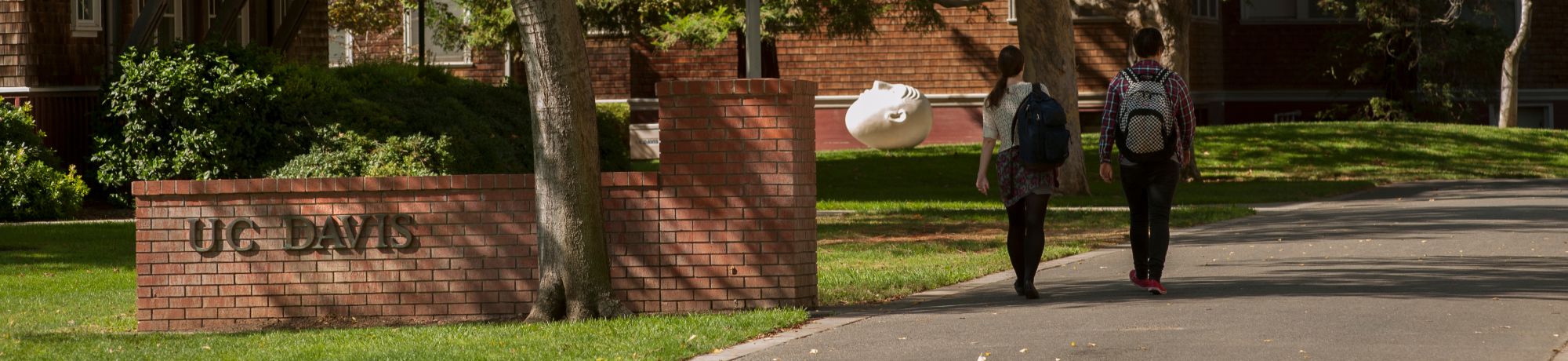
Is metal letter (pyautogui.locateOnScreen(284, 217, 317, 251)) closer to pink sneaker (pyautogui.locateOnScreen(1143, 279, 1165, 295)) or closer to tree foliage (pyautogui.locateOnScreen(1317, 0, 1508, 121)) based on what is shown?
pink sneaker (pyautogui.locateOnScreen(1143, 279, 1165, 295))

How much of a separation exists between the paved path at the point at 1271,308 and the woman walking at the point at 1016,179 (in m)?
0.25

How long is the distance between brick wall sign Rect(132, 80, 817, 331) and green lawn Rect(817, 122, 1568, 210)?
10.1 m

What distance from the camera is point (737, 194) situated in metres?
8.85

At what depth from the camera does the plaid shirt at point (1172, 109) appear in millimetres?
9141

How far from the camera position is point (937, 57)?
2977 cm

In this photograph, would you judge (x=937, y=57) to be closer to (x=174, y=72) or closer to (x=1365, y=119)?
(x=1365, y=119)

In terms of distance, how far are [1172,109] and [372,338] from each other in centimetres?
426

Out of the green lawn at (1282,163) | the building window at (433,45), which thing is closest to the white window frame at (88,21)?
the green lawn at (1282,163)

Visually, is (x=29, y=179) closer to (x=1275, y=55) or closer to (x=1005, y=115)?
(x=1005, y=115)

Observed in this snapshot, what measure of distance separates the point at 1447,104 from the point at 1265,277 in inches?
907

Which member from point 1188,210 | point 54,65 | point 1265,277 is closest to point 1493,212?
point 1188,210

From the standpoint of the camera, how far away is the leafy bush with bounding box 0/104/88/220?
1764cm

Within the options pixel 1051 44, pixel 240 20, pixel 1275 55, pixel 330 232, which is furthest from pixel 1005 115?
pixel 1275 55

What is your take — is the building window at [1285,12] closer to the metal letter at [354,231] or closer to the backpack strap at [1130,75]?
the backpack strap at [1130,75]
